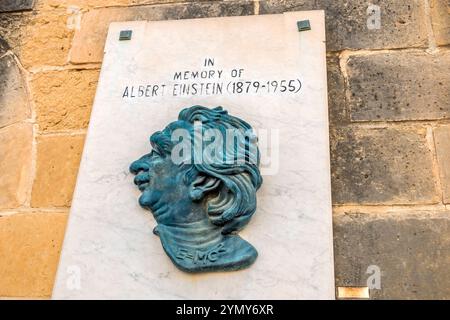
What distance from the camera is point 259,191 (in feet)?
7.35

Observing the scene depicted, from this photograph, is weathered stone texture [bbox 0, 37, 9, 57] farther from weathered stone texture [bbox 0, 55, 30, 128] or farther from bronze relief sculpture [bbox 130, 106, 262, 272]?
bronze relief sculpture [bbox 130, 106, 262, 272]

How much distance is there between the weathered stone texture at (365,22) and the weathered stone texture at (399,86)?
2.9 inches

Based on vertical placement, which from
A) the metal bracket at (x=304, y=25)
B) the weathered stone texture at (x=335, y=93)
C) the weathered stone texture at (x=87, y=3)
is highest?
the weathered stone texture at (x=87, y=3)

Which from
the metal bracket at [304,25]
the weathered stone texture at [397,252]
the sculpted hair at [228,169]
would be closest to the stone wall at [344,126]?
the weathered stone texture at [397,252]

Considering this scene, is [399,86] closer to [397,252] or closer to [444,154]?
[444,154]

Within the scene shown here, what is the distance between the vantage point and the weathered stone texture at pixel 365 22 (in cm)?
259

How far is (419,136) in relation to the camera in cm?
235

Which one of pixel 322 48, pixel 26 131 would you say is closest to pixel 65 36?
pixel 26 131

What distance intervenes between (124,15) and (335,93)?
1112 mm

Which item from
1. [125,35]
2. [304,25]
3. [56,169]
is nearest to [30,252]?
[56,169]

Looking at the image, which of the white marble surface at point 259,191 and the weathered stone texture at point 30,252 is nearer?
the white marble surface at point 259,191

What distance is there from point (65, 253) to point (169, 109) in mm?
717
